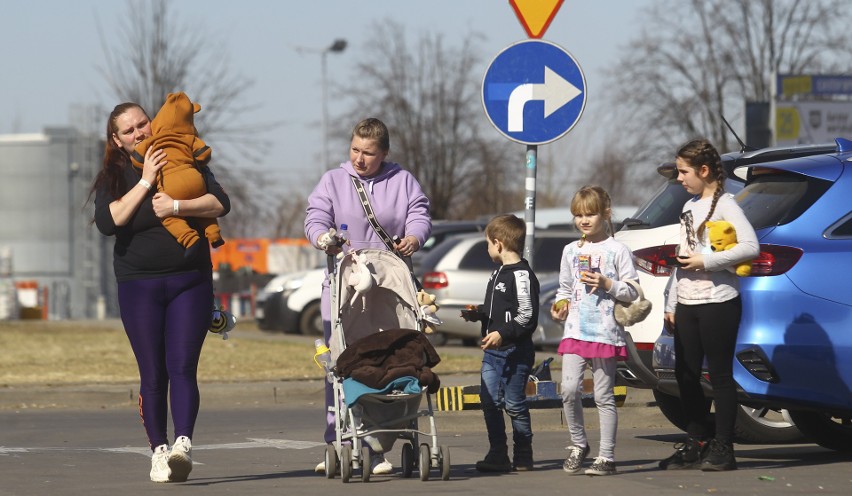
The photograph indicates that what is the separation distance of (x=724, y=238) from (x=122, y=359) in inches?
431

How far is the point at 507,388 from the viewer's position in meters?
8.02

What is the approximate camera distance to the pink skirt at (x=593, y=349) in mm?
7816

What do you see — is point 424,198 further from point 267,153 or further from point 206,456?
point 267,153

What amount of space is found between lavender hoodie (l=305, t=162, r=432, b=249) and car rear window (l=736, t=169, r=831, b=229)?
1.73 metres

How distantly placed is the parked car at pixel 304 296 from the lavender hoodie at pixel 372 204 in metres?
14.4

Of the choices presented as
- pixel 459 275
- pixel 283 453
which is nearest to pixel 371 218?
pixel 283 453

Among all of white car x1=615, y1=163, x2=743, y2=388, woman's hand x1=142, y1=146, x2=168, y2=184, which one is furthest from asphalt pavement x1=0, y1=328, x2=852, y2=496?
woman's hand x1=142, y1=146, x2=168, y2=184

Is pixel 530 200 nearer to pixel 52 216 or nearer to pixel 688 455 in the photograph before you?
pixel 688 455

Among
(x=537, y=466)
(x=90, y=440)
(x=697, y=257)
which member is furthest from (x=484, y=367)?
(x=90, y=440)

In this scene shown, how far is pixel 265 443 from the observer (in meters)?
9.95

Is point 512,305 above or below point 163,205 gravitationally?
below

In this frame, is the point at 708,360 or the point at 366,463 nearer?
the point at 366,463

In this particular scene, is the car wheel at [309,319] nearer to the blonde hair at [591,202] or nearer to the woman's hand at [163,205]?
the blonde hair at [591,202]

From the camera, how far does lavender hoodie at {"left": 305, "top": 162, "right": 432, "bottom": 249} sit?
26.2 feet
